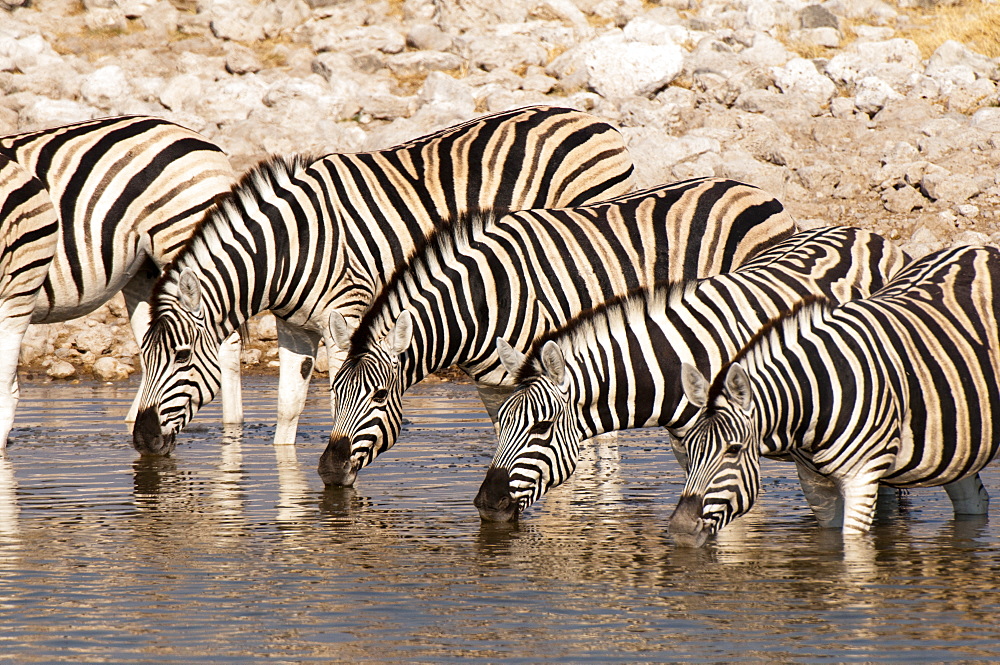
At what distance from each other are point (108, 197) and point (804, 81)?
12783 millimetres

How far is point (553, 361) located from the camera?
780cm

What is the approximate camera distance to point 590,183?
11.6 m

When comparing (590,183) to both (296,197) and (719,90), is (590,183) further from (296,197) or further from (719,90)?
(719,90)

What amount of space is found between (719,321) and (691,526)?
148cm

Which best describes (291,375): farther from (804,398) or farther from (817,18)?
(817,18)

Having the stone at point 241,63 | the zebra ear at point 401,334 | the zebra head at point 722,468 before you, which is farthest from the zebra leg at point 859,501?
the stone at point 241,63

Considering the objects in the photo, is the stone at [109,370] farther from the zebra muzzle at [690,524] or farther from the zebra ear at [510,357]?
the zebra muzzle at [690,524]

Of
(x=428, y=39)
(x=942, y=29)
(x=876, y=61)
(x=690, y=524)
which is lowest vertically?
(x=690, y=524)

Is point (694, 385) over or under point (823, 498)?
over

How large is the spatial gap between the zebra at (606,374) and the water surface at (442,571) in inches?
15.1

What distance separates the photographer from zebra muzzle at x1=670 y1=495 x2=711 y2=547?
23.2 feet

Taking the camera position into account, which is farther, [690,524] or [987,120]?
[987,120]

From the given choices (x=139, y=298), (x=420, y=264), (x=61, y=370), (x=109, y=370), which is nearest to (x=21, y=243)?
(x=139, y=298)

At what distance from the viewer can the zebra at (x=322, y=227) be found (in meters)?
10.2
